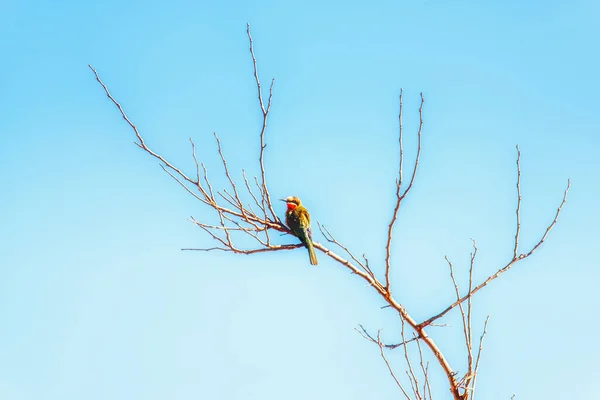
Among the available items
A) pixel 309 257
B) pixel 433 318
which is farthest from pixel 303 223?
pixel 433 318

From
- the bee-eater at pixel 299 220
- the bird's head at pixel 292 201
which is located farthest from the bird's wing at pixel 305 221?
the bird's head at pixel 292 201

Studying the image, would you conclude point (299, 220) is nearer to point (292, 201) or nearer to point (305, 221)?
point (305, 221)

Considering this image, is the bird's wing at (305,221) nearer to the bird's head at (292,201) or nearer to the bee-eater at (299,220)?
the bee-eater at (299,220)

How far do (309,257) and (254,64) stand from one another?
2.41 metres

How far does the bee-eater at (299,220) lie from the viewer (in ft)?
16.0

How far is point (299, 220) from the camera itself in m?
5.48

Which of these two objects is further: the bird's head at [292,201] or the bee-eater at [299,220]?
the bird's head at [292,201]

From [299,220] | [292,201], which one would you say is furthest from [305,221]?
[292,201]

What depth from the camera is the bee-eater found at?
4875mm

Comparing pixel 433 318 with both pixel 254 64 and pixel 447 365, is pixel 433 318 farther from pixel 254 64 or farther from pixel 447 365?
pixel 254 64

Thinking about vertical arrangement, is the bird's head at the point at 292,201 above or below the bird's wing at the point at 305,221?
above

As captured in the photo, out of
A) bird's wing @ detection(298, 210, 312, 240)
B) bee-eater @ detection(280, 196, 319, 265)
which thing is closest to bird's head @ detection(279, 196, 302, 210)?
bee-eater @ detection(280, 196, 319, 265)

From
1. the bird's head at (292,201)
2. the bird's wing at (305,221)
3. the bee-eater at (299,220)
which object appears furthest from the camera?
the bird's head at (292,201)

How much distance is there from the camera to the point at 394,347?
3.19 m
